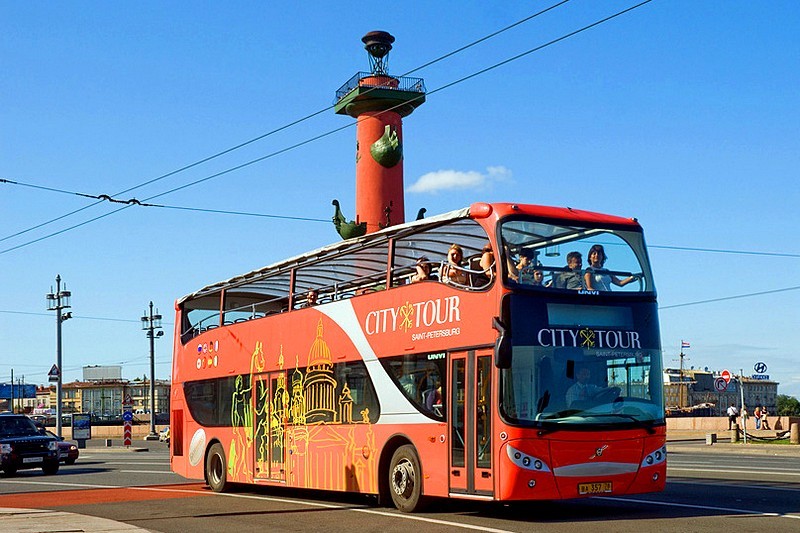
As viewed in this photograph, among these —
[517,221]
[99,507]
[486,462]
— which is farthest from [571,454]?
[99,507]

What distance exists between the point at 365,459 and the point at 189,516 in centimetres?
270

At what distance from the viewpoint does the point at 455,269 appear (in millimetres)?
15156

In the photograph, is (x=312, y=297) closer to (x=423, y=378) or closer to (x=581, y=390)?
(x=423, y=378)

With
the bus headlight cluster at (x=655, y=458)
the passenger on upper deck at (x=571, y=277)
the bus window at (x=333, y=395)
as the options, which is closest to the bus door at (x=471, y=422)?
the passenger on upper deck at (x=571, y=277)

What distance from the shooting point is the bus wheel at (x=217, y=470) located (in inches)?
864

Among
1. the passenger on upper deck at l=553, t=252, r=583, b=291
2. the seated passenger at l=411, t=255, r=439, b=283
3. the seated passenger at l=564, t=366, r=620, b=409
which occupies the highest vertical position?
the seated passenger at l=411, t=255, r=439, b=283

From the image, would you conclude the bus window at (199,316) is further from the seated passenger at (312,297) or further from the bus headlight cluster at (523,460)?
the bus headlight cluster at (523,460)

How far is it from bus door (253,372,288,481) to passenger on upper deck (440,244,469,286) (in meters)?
5.44

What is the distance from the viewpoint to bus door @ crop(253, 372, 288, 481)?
19797 millimetres

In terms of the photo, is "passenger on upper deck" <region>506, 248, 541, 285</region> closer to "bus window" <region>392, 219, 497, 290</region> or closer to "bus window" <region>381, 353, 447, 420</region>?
"bus window" <region>392, 219, 497, 290</region>

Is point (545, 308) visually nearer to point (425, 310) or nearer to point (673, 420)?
point (425, 310)

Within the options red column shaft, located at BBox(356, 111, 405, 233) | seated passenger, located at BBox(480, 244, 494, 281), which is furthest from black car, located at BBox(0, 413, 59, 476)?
red column shaft, located at BBox(356, 111, 405, 233)

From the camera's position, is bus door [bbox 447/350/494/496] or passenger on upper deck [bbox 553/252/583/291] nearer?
bus door [bbox 447/350/494/496]

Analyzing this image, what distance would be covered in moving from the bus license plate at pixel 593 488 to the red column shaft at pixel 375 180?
37702 mm
